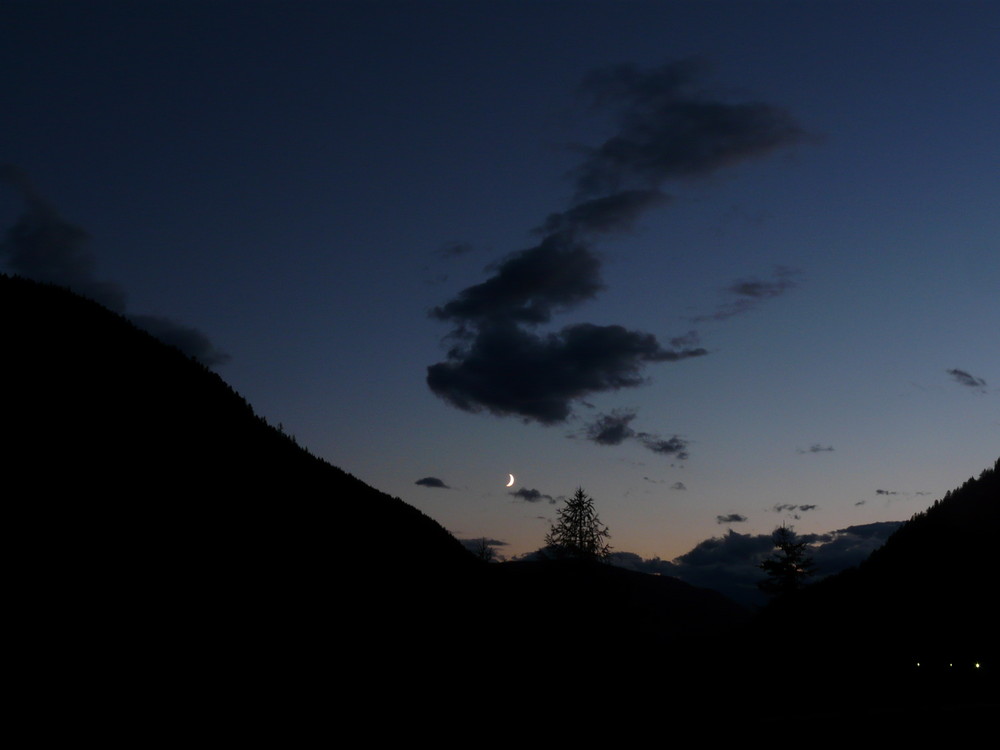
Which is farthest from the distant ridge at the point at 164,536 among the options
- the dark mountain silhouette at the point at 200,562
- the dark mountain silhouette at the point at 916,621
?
the dark mountain silhouette at the point at 916,621

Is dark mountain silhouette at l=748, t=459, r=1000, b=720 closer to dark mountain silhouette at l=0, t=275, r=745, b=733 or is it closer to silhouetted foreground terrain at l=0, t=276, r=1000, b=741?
silhouetted foreground terrain at l=0, t=276, r=1000, b=741

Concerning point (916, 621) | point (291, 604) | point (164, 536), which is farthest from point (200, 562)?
point (916, 621)

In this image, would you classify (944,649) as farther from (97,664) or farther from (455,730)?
(97,664)

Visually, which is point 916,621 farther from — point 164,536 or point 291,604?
point 164,536

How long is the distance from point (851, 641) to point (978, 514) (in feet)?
37.4

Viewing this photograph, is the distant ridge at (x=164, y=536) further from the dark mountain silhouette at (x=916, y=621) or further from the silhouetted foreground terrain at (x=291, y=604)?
the dark mountain silhouette at (x=916, y=621)

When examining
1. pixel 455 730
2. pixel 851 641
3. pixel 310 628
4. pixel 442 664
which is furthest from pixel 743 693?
pixel 310 628

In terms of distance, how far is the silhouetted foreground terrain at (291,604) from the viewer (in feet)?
74.0

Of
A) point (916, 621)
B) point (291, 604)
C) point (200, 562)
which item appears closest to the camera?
point (200, 562)

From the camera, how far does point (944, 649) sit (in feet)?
109

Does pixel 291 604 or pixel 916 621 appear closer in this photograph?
pixel 291 604

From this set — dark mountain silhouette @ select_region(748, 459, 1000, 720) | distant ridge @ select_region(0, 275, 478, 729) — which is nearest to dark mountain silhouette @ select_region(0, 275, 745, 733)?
distant ridge @ select_region(0, 275, 478, 729)

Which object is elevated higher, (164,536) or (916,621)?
(164,536)

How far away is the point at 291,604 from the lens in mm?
29938
